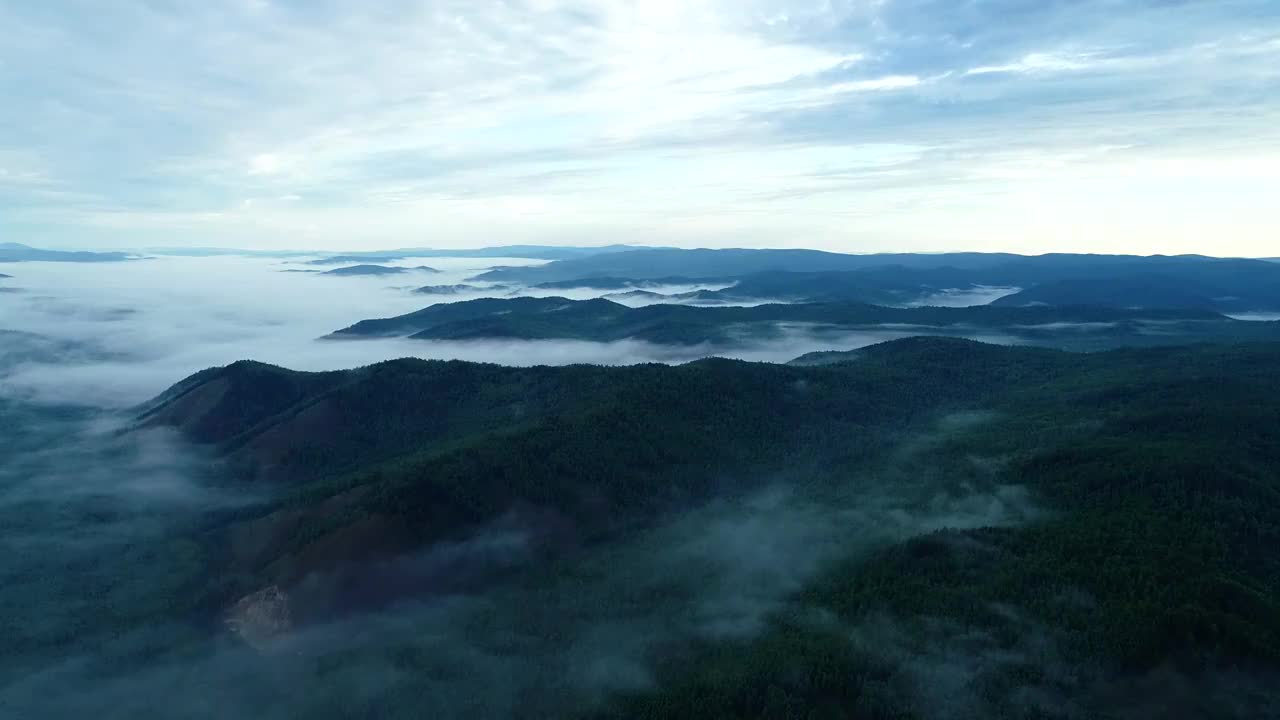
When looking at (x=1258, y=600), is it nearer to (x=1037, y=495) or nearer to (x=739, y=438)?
(x=1037, y=495)

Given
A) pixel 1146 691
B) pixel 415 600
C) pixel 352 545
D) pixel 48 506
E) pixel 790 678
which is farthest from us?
pixel 48 506

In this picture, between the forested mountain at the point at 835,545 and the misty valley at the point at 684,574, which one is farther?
the misty valley at the point at 684,574

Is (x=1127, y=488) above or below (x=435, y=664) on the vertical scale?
above

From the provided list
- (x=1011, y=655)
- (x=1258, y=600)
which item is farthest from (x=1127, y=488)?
(x=1011, y=655)

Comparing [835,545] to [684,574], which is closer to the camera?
[684,574]

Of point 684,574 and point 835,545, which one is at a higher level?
point 835,545

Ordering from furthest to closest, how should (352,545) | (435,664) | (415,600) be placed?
(352,545) < (415,600) < (435,664)

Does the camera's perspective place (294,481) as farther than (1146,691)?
Yes

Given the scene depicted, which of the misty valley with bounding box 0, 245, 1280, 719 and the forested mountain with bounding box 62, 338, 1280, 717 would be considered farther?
the misty valley with bounding box 0, 245, 1280, 719
